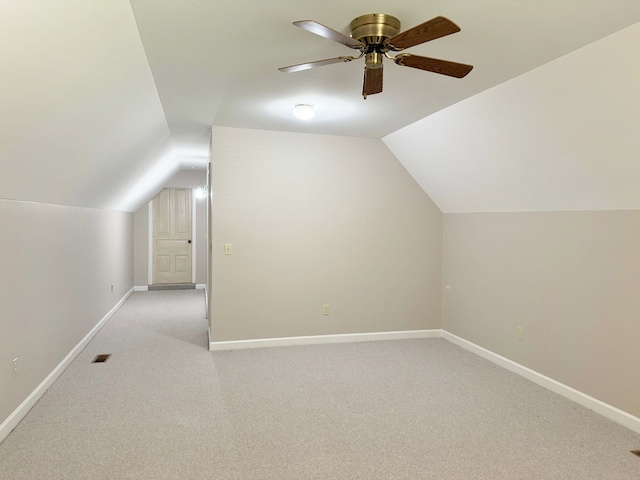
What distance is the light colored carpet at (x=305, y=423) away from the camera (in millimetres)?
2414

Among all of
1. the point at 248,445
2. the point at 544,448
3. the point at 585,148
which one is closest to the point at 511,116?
the point at 585,148

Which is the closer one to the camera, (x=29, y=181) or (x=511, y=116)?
(x=29, y=181)

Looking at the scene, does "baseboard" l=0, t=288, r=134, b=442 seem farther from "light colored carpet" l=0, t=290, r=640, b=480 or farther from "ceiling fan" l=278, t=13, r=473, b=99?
"ceiling fan" l=278, t=13, r=473, b=99

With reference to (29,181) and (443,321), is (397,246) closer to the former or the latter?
(443,321)

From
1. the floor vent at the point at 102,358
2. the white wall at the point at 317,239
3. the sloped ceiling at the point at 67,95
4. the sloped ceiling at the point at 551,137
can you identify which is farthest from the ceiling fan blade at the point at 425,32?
the floor vent at the point at 102,358

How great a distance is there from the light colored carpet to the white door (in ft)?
14.0

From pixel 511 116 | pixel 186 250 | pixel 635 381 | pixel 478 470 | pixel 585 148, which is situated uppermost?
pixel 511 116

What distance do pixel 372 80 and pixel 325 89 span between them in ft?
2.99

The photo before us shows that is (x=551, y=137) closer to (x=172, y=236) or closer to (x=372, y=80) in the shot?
(x=372, y=80)

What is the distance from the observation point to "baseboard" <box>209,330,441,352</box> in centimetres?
457

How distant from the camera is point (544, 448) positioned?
264 centimetres

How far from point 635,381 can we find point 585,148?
1594mm

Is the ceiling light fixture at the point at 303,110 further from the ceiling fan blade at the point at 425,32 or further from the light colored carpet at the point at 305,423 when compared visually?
the light colored carpet at the point at 305,423

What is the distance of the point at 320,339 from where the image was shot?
191 inches
